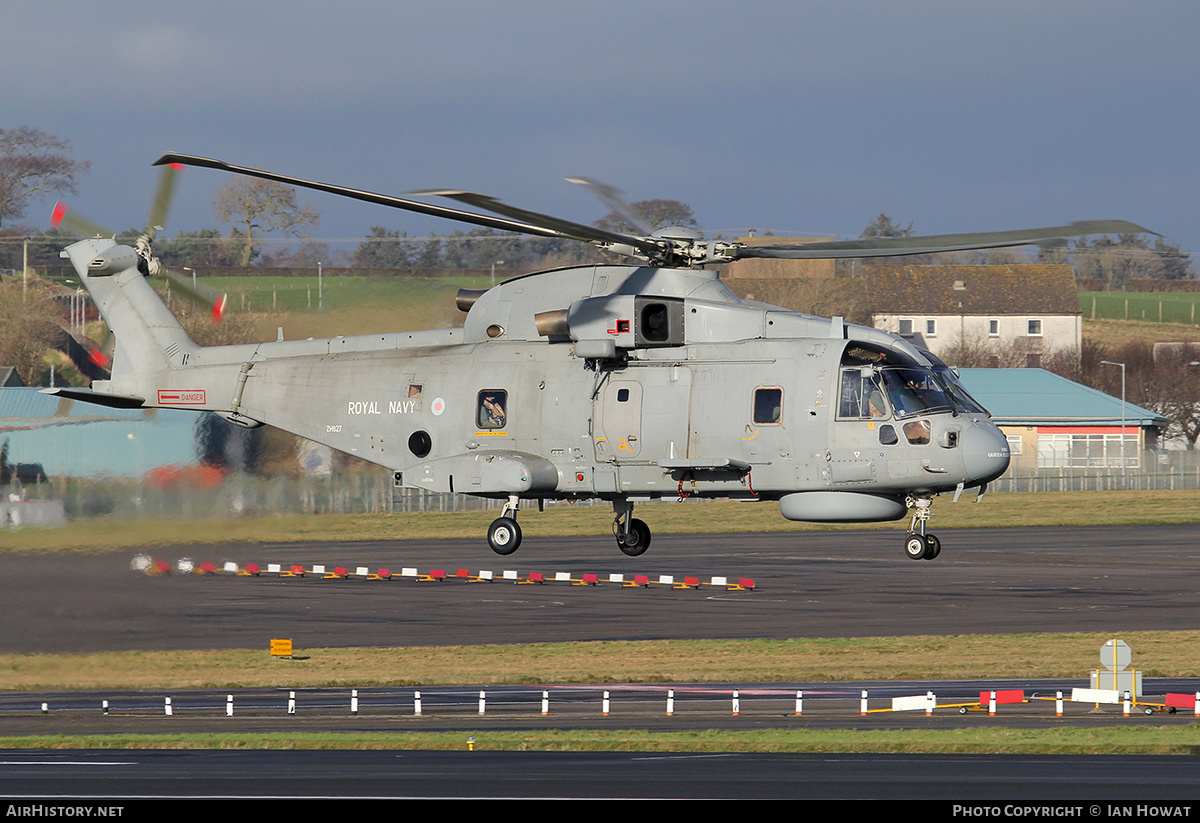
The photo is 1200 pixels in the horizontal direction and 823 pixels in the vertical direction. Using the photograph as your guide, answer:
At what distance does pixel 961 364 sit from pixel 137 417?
9734 centimetres

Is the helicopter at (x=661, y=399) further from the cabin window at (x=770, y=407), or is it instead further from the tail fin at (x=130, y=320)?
the tail fin at (x=130, y=320)

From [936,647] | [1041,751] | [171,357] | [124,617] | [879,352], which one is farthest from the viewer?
[936,647]

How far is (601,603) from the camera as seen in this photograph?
66250mm

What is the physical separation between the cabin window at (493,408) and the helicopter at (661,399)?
0.10 feet

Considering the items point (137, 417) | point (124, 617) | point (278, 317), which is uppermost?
point (278, 317)

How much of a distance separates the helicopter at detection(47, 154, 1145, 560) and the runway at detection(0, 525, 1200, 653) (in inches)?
869

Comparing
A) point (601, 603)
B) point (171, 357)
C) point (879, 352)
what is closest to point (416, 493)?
point (601, 603)

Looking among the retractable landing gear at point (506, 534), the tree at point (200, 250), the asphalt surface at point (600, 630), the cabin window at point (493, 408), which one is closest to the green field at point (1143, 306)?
the asphalt surface at point (600, 630)

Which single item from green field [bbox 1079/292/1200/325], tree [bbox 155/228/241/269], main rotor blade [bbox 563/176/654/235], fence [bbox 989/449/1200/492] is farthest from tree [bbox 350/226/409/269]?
green field [bbox 1079/292/1200/325]

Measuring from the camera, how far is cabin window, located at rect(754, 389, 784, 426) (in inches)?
989

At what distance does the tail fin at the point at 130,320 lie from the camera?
98.9 ft

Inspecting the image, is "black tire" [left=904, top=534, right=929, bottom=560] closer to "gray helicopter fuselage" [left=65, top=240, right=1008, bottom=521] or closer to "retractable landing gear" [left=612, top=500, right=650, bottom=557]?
"gray helicopter fuselage" [left=65, top=240, right=1008, bottom=521]

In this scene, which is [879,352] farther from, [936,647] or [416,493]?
[416,493]

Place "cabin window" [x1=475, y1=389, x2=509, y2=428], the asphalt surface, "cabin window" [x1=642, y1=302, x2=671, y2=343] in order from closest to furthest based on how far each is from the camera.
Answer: "cabin window" [x1=642, y1=302, x2=671, y2=343] < "cabin window" [x1=475, y1=389, x2=509, y2=428] < the asphalt surface
